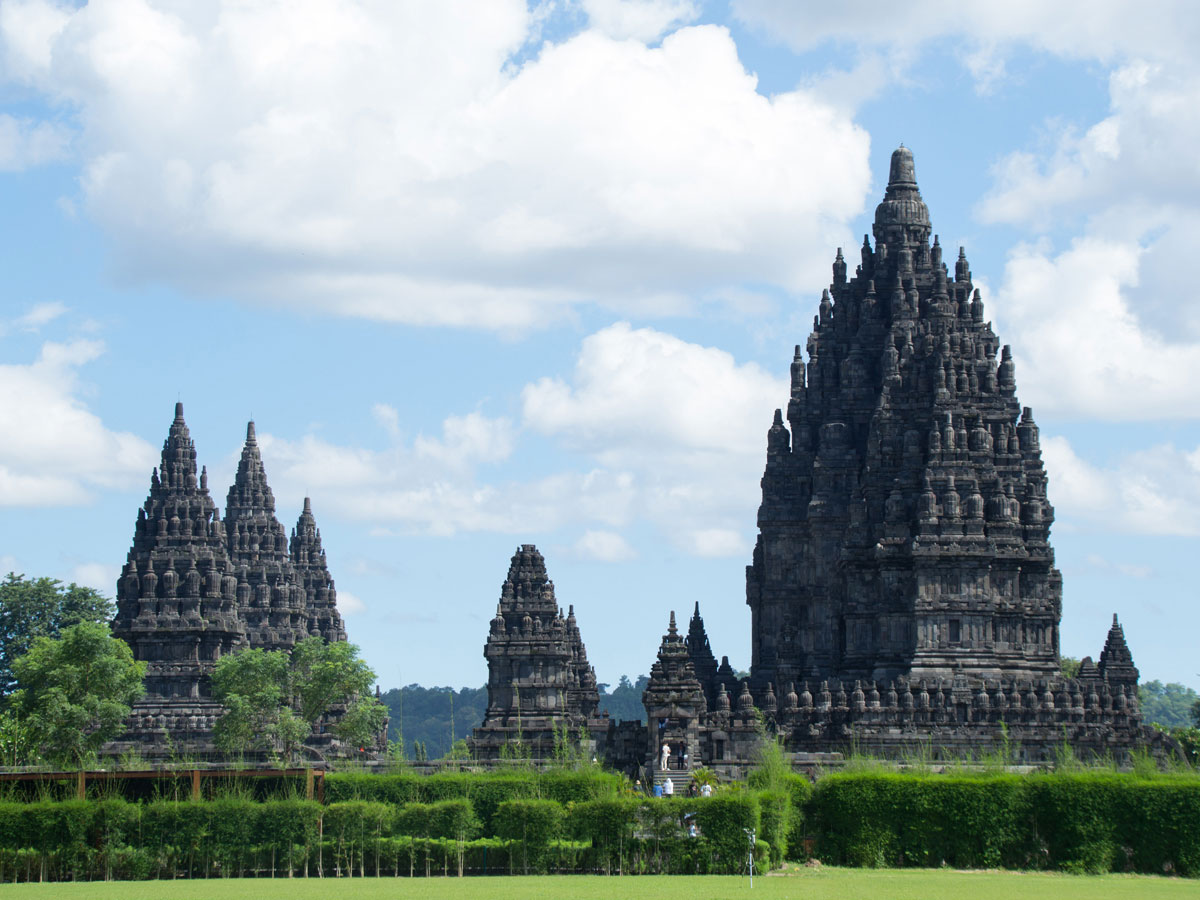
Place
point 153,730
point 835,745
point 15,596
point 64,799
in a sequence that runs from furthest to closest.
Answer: point 15,596
point 153,730
point 835,745
point 64,799

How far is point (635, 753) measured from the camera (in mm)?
99000

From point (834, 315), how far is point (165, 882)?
218 feet

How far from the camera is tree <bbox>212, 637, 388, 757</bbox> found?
114188 mm

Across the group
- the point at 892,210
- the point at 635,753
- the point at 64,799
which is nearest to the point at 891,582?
the point at 635,753

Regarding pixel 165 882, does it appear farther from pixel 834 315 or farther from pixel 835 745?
pixel 834 315

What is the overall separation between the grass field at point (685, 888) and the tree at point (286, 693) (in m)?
48.7

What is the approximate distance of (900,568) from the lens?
107m

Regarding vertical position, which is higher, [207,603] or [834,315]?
[834,315]

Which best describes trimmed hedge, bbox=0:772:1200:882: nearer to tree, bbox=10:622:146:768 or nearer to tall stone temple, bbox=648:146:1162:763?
tall stone temple, bbox=648:146:1162:763

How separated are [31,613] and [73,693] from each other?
50.2 metres

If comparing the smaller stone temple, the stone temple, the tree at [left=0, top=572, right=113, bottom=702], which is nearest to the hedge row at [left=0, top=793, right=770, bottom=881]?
the stone temple

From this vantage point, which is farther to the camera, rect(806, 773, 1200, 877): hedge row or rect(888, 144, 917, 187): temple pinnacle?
rect(888, 144, 917, 187): temple pinnacle

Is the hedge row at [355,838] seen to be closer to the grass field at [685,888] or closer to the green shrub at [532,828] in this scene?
the green shrub at [532,828]

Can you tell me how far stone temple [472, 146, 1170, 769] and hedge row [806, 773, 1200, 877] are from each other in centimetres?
1954
